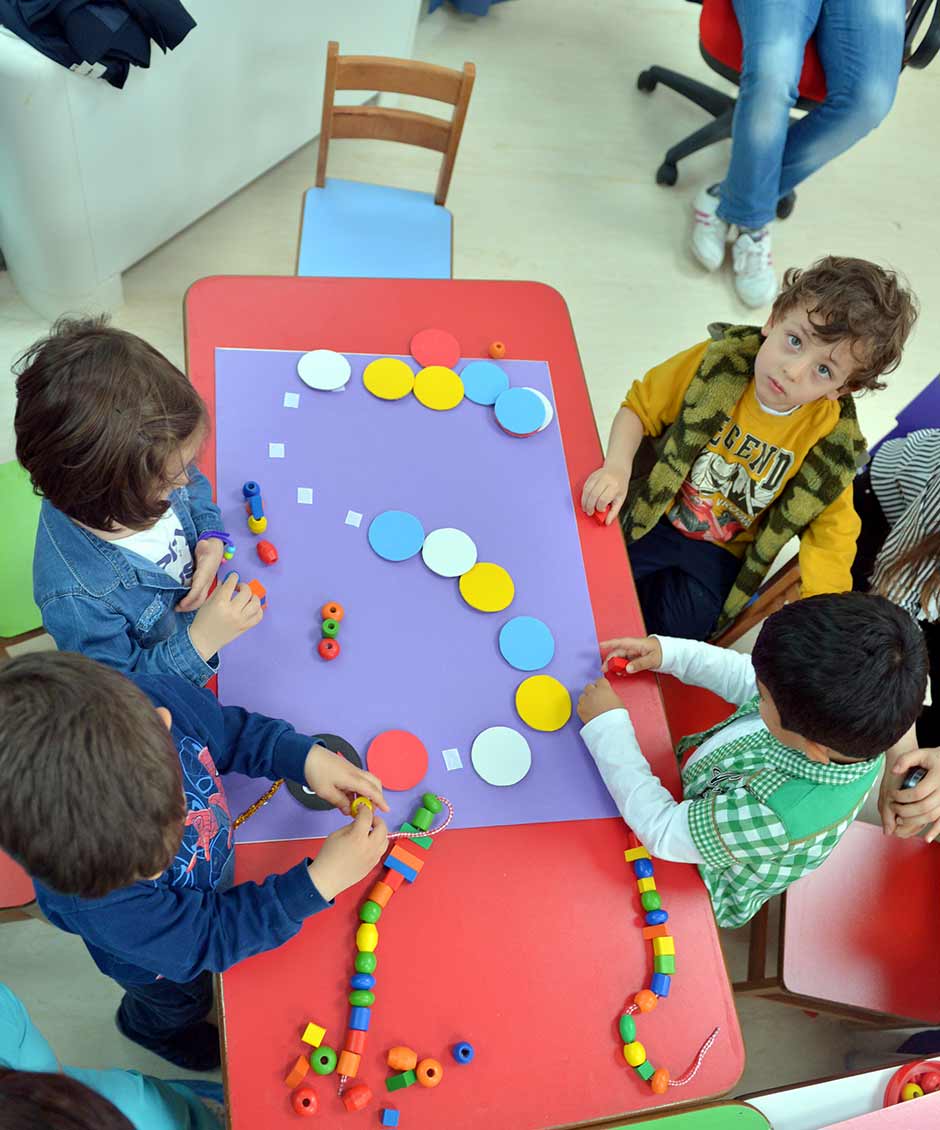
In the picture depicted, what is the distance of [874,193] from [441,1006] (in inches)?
120

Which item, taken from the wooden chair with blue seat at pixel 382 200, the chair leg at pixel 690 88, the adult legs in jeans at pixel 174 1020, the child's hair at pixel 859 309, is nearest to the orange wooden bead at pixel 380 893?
the adult legs in jeans at pixel 174 1020

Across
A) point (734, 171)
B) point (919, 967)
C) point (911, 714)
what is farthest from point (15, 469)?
point (734, 171)

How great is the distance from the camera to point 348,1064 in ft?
3.23

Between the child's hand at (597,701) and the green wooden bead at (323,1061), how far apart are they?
491 millimetres

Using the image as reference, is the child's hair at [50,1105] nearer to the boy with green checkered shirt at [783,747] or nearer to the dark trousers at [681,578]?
the boy with green checkered shirt at [783,747]

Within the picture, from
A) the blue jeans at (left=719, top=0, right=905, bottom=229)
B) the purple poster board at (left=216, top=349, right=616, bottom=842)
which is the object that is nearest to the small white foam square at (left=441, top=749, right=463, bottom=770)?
the purple poster board at (left=216, top=349, right=616, bottom=842)

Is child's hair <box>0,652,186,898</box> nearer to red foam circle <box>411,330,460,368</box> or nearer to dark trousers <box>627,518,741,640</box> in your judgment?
red foam circle <box>411,330,460,368</box>

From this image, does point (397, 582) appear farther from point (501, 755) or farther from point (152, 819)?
point (152, 819)

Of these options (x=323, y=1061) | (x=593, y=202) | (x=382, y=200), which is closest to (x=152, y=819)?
(x=323, y=1061)

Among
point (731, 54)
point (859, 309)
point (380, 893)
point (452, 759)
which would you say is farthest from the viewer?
point (731, 54)

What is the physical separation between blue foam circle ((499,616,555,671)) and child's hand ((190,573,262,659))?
1.08ft

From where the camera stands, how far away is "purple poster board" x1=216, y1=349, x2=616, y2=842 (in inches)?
46.9

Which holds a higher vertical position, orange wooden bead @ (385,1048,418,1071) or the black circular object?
the black circular object

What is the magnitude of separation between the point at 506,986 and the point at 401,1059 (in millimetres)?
140
